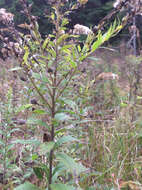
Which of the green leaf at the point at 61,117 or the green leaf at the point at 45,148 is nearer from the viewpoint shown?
the green leaf at the point at 45,148

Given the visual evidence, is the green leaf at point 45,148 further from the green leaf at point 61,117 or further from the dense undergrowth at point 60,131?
the green leaf at point 61,117

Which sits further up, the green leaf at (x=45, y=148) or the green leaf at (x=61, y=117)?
the green leaf at (x=61, y=117)

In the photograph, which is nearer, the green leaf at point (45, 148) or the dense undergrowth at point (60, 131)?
the green leaf at point (45, 148)

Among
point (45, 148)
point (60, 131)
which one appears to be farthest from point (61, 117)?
point (45, 148)

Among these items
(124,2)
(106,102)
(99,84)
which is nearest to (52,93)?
(124,2)

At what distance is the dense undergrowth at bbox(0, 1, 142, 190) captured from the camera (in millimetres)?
1251

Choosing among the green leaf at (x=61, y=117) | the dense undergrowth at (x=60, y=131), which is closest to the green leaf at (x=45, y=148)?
the dense undergrowth at (x=60, y=131)

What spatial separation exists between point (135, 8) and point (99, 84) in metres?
3.54

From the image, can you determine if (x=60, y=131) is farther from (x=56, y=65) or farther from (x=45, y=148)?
(x=56, y=65)

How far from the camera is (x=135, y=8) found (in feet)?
4.01

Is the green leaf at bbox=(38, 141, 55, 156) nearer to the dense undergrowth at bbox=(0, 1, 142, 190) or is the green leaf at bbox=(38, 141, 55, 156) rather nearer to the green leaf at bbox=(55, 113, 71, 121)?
the dense undergrowth at bbox=(0, 1, 142, 190)

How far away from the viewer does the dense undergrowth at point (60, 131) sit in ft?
4.10

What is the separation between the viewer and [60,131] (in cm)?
133

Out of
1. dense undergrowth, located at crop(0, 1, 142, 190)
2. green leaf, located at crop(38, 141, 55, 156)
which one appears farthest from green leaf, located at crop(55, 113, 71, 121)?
green leaf, located at crop(38, 141, 55, 156)
